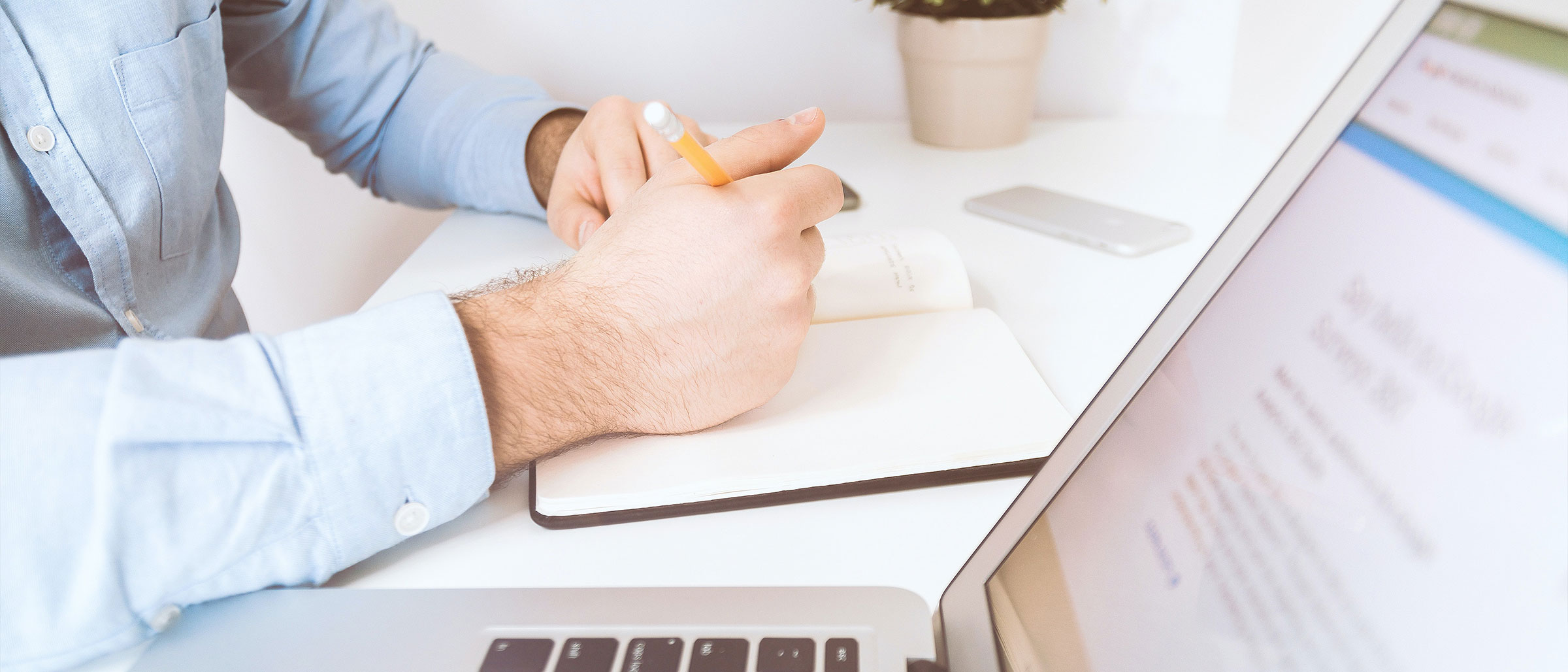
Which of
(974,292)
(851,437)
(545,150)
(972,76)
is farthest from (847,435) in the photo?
(972,76)

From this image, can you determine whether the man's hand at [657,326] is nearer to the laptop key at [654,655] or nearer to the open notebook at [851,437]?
the open notebook at [851,437]

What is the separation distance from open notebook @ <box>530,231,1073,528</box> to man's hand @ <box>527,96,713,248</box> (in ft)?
0.65

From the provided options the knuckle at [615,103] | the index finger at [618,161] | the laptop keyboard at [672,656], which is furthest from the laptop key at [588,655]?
the knuckle at [615,103]

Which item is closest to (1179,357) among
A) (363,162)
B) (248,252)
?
(363,162)

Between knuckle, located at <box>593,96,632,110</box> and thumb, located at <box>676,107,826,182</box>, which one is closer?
thumb, located at <box>676,107,826,182</box>

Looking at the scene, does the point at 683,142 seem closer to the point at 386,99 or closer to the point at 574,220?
the point at 574,220

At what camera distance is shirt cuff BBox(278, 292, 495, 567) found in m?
0.35

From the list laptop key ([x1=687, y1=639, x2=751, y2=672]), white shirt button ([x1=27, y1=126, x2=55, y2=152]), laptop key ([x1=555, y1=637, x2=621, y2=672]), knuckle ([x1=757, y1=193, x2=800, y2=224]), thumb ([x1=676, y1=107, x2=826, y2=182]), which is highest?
thumb ([x1=676, y1=107, x2=826, y2=182])

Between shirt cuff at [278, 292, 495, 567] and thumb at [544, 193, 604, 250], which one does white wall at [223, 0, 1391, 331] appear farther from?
shirt cuff at [278, 292, 495, 567]

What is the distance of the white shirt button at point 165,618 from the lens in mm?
318

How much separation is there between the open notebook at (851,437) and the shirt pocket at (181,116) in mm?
425

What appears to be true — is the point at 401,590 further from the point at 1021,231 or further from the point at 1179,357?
the point at 1021,231

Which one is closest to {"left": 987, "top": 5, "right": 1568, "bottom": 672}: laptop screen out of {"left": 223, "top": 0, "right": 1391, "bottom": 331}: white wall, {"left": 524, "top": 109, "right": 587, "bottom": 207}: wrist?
{"left": 524, "top": 109, "right": 587, "bottom": 207}: wrist

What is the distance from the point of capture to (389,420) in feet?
1.19
